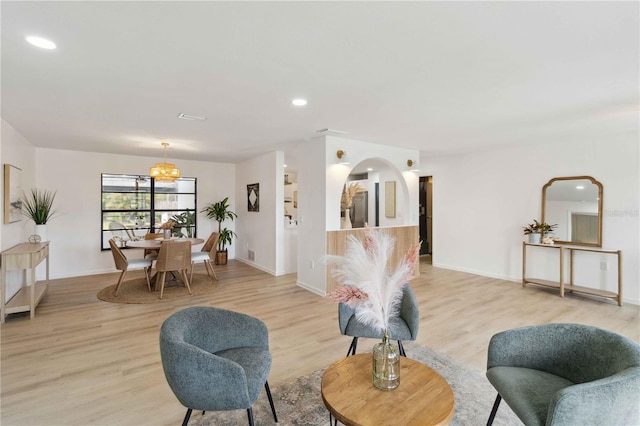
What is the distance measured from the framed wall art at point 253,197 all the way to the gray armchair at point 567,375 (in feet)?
18.5

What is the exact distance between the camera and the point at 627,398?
1344 mm

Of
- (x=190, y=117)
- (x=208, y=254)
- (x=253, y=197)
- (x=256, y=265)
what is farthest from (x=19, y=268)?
(x=253, y=197)

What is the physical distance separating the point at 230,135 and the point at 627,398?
4.70 metres

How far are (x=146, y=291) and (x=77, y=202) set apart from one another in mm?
2699

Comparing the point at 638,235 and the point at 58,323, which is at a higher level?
the point at 638,235

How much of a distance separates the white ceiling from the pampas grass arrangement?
125cm

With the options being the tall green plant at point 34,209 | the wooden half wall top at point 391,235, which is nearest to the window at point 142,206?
the tall green plant at point 34,209

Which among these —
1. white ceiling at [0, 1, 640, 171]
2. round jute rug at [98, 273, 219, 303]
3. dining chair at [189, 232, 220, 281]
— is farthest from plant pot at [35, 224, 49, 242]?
dining chair at [189, 232, 220, 281]

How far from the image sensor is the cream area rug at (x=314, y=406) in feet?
6.67

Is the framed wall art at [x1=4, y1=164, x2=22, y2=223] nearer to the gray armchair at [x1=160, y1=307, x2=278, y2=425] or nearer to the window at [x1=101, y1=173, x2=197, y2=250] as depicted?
the window at [x1=101, y1=173, x2=197, y2=250]

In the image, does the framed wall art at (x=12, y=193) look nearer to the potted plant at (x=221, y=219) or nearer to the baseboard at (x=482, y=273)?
the potted plant at (x=221, y=219)

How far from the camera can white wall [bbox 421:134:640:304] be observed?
4.62 m

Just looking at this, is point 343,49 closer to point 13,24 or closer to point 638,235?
point 13,24

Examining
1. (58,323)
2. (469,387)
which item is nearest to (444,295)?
(469,387)
